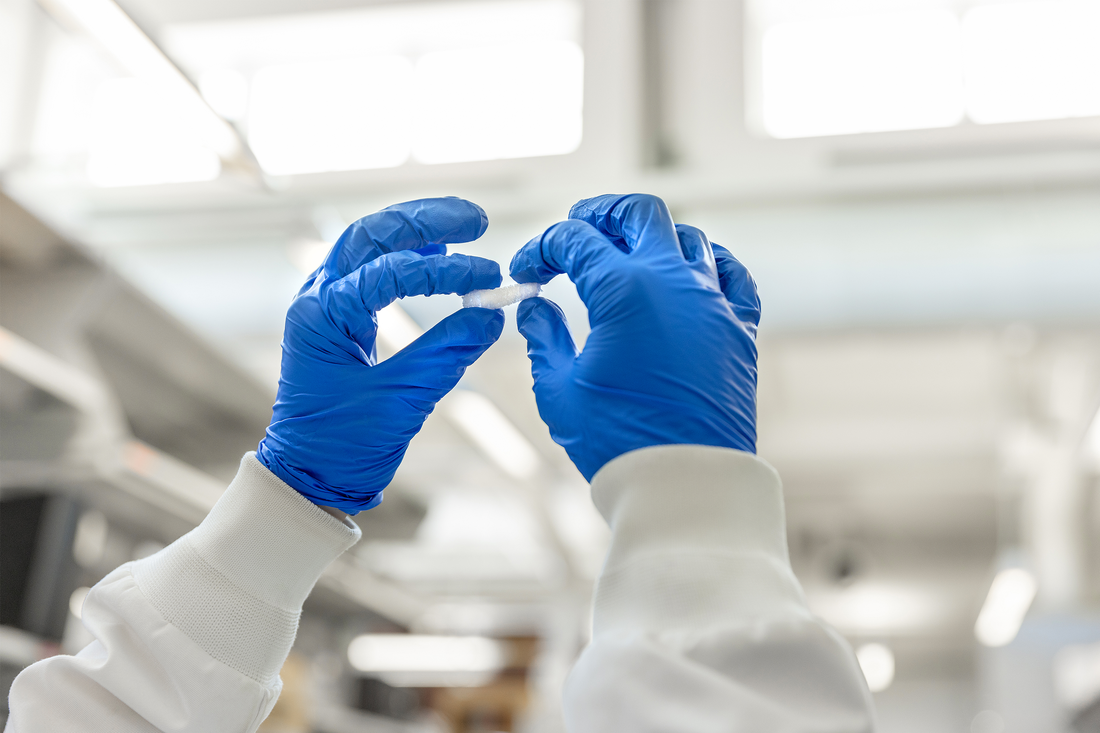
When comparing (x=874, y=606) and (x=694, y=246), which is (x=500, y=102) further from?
(x=874, y=606)

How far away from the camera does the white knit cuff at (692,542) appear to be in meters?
0.90

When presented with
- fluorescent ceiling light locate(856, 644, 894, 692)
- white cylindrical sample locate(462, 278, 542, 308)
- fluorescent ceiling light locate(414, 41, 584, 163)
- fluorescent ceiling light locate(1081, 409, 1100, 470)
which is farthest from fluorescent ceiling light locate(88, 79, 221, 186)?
fluorescent ceiling light locate(856, 644, 894, 692)

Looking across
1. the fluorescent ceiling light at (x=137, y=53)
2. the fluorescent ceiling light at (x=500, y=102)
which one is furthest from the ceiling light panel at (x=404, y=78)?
the fluorescent ceiling light at (x=137, y=53)

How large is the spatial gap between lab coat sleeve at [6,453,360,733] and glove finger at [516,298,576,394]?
318mm

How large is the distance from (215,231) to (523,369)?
1.96m

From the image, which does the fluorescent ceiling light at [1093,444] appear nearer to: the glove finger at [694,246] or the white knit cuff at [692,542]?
the glove finger at [694,246]

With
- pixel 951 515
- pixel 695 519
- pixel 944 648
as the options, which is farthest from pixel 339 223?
pixel 944 648

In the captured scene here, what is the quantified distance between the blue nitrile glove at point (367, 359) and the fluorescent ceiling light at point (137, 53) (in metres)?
0.69

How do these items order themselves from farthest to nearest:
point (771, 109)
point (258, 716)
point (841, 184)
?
1. point (841, 184)
2. point (771, 109)
3. point (258, 716)

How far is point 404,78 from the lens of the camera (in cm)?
272

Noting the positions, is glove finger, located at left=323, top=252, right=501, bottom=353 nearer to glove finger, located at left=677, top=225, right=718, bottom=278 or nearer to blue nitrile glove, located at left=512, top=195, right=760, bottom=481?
blue nitrile glove, located at left=512, top=195, right=760, bottom=481

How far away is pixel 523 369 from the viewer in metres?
4.73

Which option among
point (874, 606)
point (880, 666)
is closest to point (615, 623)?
point (874, 606)

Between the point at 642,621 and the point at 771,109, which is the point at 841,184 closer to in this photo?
the point at 771,109
